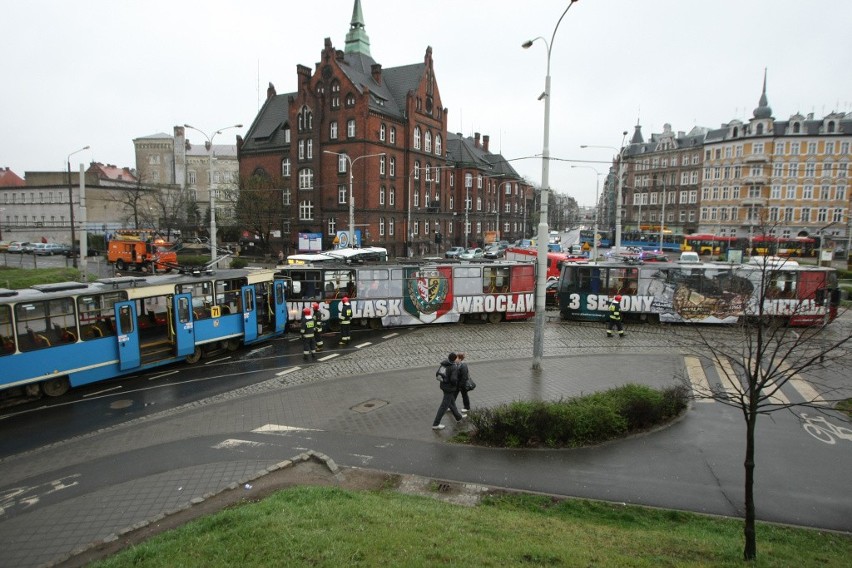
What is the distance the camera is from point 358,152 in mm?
48344

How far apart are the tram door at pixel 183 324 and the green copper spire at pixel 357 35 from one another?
50378 millimetres

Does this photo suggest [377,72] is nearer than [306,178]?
No

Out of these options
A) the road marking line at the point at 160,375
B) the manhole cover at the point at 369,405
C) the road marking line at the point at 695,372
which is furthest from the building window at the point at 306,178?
the manhole cover at the point at 369,405

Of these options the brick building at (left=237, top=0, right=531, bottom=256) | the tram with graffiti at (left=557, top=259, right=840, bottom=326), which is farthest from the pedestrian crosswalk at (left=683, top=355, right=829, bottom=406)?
the brick building at (left=237, top=0, right=531, bottom=256)

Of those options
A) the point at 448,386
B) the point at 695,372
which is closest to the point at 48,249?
the point at 448,386

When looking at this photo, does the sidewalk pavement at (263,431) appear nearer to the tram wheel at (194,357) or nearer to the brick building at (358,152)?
the tram wheel at (194,357)

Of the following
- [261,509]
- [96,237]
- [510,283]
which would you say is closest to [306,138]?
[96,237]

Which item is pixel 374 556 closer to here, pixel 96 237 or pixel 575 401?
pixel 575 401

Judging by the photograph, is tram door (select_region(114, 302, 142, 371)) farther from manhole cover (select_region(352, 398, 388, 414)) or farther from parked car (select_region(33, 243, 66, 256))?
parked car (select_region(33, 243, 66, 256))

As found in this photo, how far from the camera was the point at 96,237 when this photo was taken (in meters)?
57.0

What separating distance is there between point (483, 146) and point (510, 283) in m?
65.4

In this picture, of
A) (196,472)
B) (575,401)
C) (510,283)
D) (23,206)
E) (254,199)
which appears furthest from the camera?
(23,206)

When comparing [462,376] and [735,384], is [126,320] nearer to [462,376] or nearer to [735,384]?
[462,376]

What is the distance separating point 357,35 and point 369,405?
57086mm
